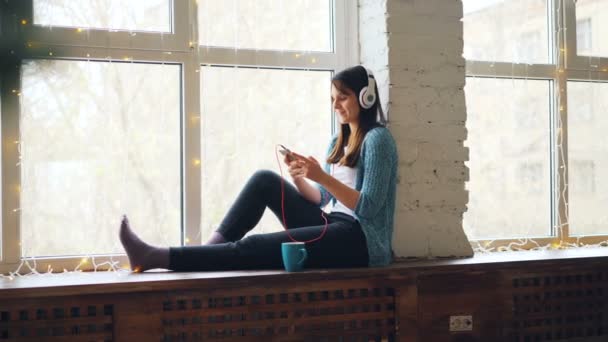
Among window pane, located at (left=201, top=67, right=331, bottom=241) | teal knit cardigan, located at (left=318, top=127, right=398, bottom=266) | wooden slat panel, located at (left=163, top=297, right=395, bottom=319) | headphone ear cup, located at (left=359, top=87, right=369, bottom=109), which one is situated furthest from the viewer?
window pane, located at (left=201, top=67, right=331, bottom=241)

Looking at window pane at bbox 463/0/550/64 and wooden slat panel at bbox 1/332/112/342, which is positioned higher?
window pane at bbox 463/0/550/64

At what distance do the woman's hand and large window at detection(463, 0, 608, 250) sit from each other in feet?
3.16

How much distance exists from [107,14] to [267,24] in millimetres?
626

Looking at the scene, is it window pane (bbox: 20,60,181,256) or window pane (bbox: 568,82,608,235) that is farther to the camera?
window pane (bbox: 568,82,608,235)

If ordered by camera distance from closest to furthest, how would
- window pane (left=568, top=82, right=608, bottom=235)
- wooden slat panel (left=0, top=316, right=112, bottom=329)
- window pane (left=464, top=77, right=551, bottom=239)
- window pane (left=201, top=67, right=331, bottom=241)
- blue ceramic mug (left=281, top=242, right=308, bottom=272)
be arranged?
wooden slat panel (left=0, top=316, right=112, bottom=329) < blue ceramic mug (left=281, top=242, right=308, bottom=272) < window pane (left=201, top=67, right=331, bottom=241) < window pane (left=464, top=77, right=551, bottom=239) < window pane (left=568, top=82, right=608, bottom=235)

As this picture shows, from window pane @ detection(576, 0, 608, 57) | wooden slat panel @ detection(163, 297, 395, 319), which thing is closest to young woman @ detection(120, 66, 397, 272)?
wooden slat panel @ detection(163, 297, 395, 319)

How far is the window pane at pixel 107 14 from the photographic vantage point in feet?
8.27

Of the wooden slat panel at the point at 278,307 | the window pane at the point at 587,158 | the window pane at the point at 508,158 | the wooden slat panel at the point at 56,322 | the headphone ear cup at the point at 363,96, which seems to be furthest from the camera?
the window pane at the point at 587,158

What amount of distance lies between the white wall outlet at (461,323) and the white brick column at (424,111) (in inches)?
11.9

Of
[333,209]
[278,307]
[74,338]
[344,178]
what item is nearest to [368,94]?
[344,178]

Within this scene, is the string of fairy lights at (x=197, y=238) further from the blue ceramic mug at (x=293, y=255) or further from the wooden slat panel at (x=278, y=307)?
the blue ceramic mug at (x=293, y=255)

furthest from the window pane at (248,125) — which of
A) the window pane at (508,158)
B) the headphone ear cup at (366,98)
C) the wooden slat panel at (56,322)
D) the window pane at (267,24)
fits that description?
the window pane at (508,158)

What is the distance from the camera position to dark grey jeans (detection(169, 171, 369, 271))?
7.72 ft

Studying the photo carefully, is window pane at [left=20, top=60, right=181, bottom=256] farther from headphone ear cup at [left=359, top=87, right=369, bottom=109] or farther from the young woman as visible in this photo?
headphone ear cup at [left=359, top=87, right=369, bottom=109]
